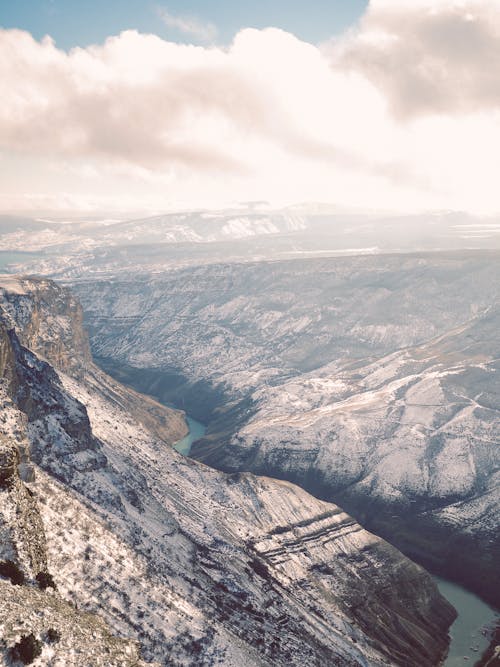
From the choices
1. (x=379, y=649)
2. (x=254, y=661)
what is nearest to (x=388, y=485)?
(x=379, y=649)

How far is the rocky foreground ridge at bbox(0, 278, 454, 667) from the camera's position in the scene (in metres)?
53.1

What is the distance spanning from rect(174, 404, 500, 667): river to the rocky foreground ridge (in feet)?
12.8

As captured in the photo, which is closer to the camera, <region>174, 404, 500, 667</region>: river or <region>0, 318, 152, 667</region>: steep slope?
<region>0, 318, 152, 667</region>: steep slope

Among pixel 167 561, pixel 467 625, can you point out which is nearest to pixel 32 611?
pixel 167 561

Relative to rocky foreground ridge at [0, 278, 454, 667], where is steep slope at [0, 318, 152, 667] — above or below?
above

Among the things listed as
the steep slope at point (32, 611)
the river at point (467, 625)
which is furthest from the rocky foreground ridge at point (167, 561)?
the river at point (467, 625)

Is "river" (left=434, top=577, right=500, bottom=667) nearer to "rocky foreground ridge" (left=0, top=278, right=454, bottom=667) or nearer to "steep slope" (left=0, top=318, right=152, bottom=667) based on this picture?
"rocky foreground ridge" (left=0, top=278, right=454, bottom=667)

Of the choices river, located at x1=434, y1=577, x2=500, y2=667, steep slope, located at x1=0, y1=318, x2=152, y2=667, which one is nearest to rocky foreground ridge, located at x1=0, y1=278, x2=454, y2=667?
steep slope, located at x1=0, y1=318, x2=152, y2=667

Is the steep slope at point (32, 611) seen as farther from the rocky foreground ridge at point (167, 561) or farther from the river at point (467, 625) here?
the river at point (467, 625)

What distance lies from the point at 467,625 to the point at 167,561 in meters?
85.8

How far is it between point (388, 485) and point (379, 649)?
92.7 m

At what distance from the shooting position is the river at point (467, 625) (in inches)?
4449

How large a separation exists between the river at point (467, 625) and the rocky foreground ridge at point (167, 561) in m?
3.91

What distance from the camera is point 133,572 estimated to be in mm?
81688
